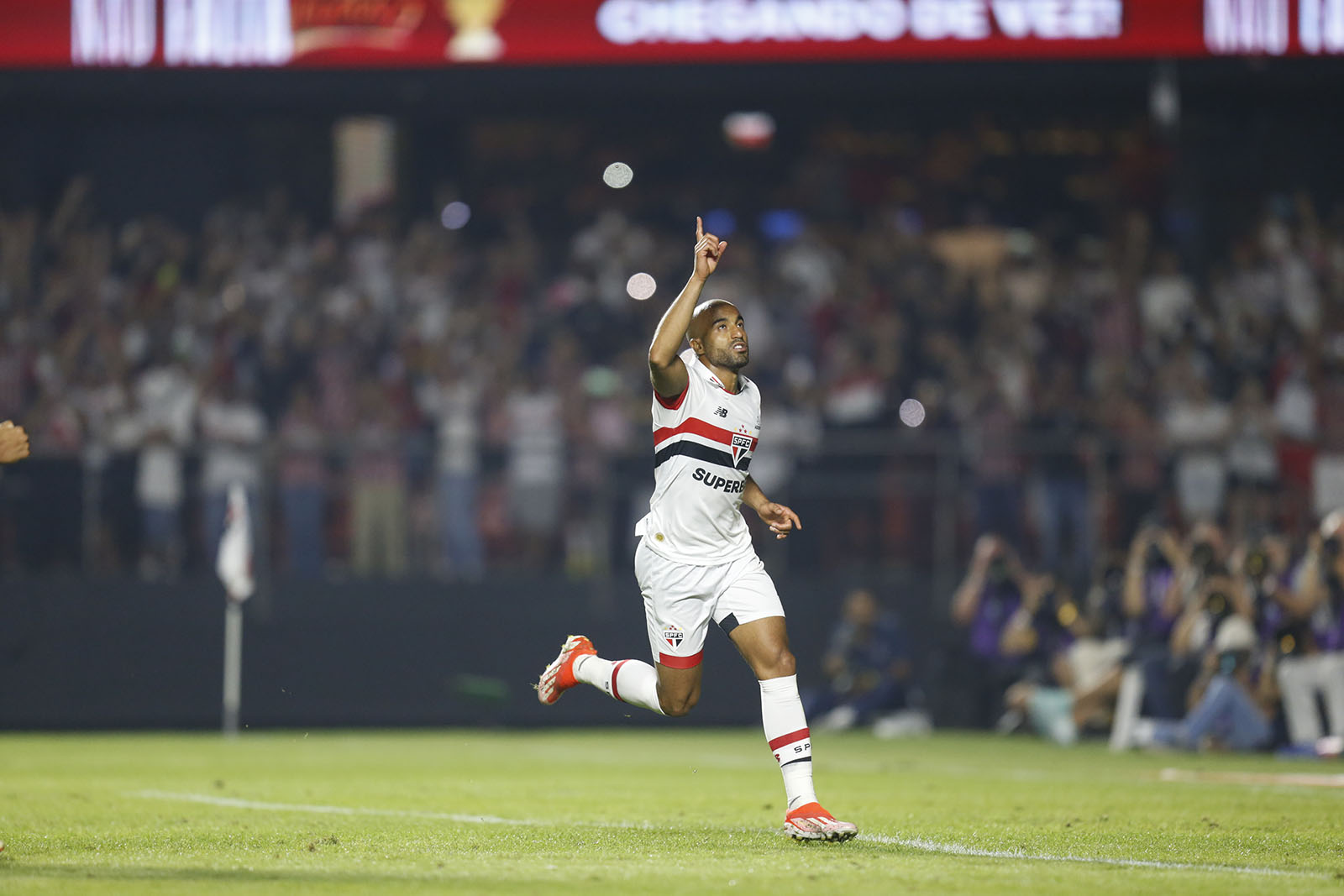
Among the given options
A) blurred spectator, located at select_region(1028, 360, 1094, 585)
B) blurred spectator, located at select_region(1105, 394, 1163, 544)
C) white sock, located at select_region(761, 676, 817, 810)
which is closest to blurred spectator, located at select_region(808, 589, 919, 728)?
blurred spectator, located at select_region(1028, 360, 1094, 585)

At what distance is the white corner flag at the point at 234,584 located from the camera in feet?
56.1

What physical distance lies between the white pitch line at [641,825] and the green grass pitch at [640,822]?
25mm

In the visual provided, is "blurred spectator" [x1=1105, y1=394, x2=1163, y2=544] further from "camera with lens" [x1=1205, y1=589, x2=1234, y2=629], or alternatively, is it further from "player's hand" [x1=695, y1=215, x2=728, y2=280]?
"player's hand" [x1=695, y1=215, x2=728, y2=280]

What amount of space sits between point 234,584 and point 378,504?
5.69ft

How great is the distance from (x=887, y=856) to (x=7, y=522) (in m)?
12.6

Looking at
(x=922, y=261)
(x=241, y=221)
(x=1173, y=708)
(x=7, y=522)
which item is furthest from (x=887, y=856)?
(x=241, y=221)

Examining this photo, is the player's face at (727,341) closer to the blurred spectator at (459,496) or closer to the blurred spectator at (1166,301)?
the blurred spectator at (459,496)

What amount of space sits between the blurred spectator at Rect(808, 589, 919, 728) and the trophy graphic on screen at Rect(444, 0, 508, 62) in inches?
260

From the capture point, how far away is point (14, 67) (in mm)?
19438

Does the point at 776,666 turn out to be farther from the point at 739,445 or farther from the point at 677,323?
the point at 677,323

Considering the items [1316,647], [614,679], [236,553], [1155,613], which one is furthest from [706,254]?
[236,553]

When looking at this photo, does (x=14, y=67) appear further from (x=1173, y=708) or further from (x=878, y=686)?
(x=1173, y=708)

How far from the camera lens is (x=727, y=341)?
870cm

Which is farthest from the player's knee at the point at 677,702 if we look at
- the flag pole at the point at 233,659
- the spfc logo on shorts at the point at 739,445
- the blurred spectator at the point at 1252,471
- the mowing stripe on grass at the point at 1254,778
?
the blurred spectator at the point at 1252,471
